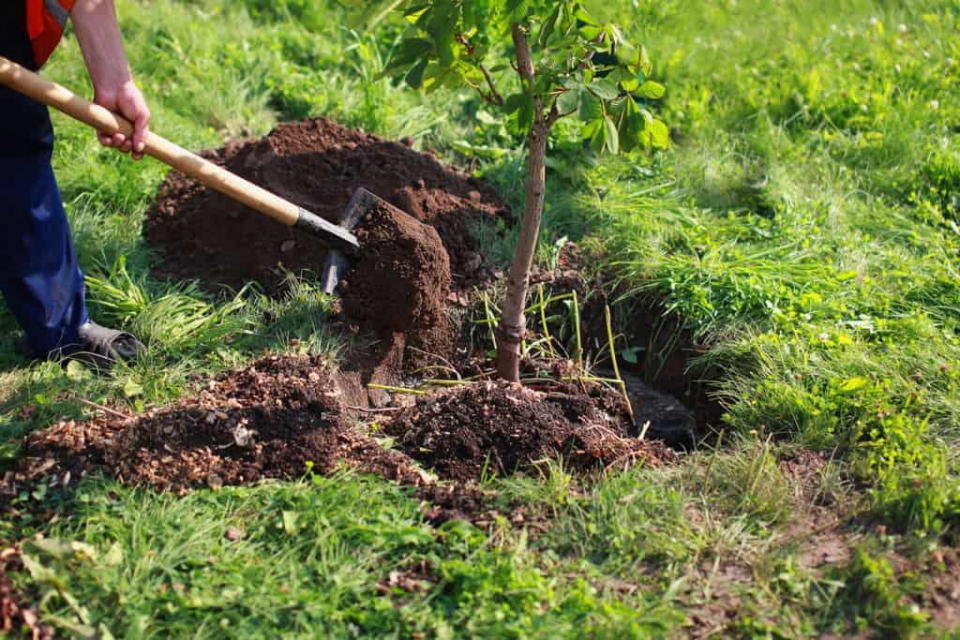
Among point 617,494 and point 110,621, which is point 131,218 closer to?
point 110,621

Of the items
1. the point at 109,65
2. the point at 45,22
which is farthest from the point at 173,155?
the point at 45,22

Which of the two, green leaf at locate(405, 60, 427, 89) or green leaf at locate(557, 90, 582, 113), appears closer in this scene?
green leaf at locate(557, 90, 582, 113)

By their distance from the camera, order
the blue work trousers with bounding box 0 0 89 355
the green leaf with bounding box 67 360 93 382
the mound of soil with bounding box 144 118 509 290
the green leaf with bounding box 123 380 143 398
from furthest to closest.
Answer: the mound of soil with bounding box 144 118 509 290 → the green leaf with bounding box 67 360 93 382 → the green leaf with bounding box 123 380 143 398 → the blue work trousers with bounding box 0 0 89 355

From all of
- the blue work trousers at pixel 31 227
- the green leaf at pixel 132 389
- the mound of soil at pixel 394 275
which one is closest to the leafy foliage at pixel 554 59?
the mound of soil at pixel 394 275

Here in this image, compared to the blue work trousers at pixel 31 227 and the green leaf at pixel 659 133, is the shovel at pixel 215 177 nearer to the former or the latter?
the blue work trousers at pixel 31 227

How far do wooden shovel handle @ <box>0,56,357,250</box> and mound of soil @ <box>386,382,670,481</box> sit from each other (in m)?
0.86

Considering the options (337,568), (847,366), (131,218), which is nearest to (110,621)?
(337,568)

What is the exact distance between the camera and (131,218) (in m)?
4.06

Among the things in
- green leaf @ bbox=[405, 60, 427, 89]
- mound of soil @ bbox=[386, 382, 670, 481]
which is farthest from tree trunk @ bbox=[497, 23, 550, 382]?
green leaf @ bbox=[405, 60, 427, 89]

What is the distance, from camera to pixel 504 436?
3.06m

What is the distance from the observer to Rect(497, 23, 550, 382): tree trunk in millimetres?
2867

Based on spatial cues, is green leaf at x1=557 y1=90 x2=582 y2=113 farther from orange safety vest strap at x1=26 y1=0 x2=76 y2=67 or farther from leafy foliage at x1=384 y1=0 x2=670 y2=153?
orange safety vest strap at x1=26 y1=0 x2=76 y2=67

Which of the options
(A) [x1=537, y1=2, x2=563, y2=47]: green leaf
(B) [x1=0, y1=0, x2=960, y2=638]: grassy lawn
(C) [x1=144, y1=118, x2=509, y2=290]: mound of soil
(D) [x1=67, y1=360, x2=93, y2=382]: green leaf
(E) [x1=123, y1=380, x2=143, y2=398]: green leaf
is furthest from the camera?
(C) [x1=144, y1=118, x2=509, y2=290]: mound of soil

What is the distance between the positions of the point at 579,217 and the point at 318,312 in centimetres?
144
